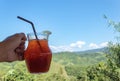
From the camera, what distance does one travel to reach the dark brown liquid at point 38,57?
1.66m

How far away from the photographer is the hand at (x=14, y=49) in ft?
5.60

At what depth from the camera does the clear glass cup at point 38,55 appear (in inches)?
65.5

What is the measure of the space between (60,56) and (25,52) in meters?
90.1

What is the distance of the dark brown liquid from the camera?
1.66m

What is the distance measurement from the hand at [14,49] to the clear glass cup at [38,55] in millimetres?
36

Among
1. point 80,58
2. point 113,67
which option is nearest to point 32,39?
point 113,67

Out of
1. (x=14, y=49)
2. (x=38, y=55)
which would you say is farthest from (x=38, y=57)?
(x=14, y=49)

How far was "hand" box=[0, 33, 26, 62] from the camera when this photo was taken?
1.71 m

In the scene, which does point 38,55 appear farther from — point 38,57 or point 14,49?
point 14,49

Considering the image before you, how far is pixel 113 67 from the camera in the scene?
47.8 ft

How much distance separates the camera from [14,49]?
1.72m

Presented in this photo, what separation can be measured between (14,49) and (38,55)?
0.41 feet

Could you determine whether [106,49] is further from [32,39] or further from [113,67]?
[32,39]

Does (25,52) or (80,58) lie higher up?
(80,58)
